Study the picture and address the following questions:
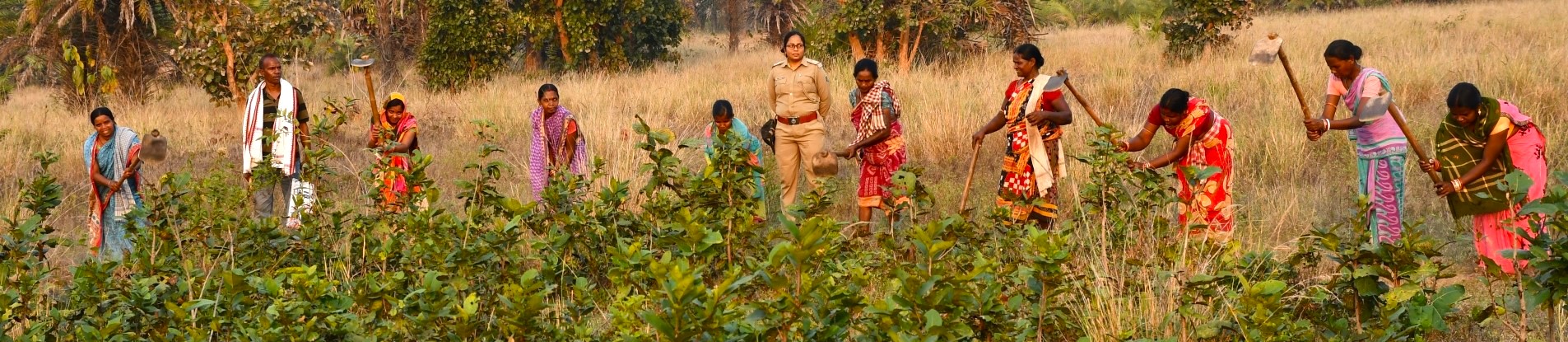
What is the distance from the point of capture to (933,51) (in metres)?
15.5

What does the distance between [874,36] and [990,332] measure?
38.1 ft

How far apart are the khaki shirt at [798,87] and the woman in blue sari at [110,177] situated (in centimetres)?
323

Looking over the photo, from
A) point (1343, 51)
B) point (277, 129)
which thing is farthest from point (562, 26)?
point (1343, 51)

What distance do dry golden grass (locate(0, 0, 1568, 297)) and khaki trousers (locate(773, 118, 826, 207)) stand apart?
0.98 meters

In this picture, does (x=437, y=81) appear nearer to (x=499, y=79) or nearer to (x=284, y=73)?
(x=499, y=79)

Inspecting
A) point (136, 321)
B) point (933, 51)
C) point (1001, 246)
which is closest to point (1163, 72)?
point (933, 51)

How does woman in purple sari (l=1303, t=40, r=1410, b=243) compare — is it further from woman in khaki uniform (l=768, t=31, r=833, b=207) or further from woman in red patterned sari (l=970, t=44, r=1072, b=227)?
woman in khaki uniform (l=768, t=31, r=833, b=207)

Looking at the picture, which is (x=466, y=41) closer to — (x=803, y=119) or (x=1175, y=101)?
(x=803, y=119)

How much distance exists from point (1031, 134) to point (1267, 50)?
135 centimetres

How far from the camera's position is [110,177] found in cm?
639

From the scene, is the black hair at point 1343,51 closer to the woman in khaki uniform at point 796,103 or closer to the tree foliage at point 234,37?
the woman in khaki uniform at point 796,103

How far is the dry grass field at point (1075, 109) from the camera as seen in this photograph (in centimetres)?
764

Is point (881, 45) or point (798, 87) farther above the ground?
point (798, 87)

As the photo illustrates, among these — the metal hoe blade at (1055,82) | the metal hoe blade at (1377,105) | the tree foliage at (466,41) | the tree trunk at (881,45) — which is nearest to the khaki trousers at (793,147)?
the metal hoe blade at (1055,82)
